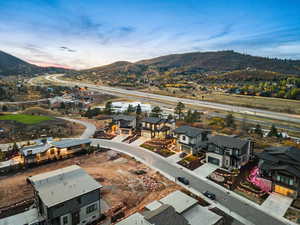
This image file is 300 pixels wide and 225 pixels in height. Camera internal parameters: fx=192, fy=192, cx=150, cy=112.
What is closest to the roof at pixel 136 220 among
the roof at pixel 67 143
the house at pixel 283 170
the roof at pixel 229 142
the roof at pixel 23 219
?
the roof at pixel 23 219

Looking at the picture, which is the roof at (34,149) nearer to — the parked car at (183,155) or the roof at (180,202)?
the parked car at (183,155)

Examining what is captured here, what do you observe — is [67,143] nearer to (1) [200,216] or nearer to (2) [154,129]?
(2) [154,129]

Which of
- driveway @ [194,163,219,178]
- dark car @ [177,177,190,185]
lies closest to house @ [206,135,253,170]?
driveway @ [194,163,219,178]

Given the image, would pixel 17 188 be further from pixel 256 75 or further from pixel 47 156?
pixel 256 75

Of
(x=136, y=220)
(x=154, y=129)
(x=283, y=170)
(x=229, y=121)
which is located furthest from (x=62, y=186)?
(x=229, y=121)

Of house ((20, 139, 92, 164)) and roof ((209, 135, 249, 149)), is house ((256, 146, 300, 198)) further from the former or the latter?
house ((20, 139, 92, 164))
